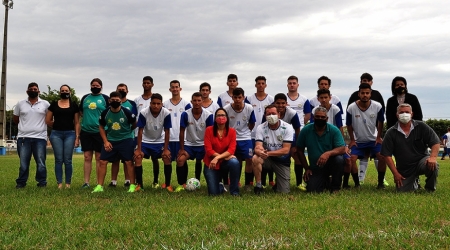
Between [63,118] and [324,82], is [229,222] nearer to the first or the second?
[324,82]

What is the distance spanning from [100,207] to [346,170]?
500cm

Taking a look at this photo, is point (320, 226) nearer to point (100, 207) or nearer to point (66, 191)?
point (100, 207)

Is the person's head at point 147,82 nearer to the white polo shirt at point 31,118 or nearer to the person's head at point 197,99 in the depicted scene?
the person's head at point 197,99

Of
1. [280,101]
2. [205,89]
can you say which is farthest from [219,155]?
[205,89]

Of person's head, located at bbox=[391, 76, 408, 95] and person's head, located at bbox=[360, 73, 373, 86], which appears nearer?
person's head, located at bbox=[391, 76, 408, 95]

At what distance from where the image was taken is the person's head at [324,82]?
9.59 meters

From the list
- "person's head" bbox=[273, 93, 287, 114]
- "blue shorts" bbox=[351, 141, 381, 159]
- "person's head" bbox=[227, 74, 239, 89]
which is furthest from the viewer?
"person's head" bbox=[227, 74, 239, 89]

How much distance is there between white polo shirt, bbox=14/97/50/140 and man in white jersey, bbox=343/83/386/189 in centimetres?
632

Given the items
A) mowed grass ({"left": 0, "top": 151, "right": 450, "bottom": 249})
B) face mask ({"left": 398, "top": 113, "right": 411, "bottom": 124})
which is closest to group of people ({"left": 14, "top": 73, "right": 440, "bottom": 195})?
face mask ({"left": 398, "top": 113, "right": 411, "bottom": 124})

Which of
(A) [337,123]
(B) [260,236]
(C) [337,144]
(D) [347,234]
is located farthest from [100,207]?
(A) [337,123]

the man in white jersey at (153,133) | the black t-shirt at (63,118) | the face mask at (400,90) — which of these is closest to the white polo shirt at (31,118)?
the black t-shirt at (63,118)

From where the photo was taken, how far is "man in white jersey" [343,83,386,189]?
913 cm

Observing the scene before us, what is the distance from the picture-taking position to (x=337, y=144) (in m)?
8.14

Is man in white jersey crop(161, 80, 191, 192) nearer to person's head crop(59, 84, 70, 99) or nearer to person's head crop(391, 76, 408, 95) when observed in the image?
person's head crop(59, 84, 70, 99)
